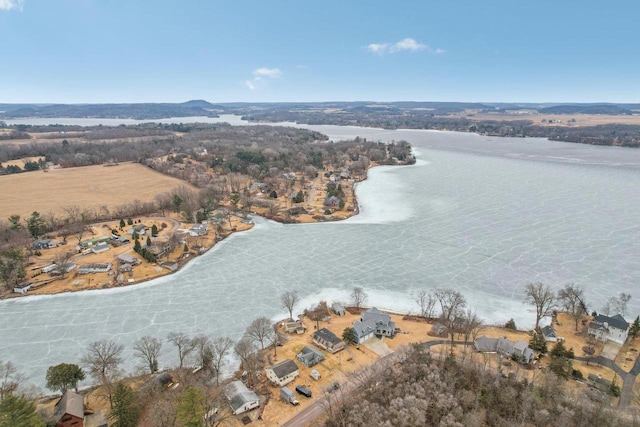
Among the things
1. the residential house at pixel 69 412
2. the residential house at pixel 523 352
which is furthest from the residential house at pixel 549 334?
the residential house at pixel 69 412

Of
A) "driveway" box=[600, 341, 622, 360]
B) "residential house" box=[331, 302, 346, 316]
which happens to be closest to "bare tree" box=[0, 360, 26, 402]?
"residential house" box=[331, 302, 346, 316]

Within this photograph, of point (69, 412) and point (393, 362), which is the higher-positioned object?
point (69, 412)

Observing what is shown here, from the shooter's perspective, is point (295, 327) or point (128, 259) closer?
point (295, 327)

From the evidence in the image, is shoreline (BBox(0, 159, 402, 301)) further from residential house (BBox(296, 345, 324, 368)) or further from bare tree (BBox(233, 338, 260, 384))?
residential house (BBox(296, 345, 324, 368))

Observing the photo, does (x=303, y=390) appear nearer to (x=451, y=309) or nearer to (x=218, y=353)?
(x=218, y=353)

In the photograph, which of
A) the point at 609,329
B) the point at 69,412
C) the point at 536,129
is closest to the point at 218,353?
the point at 69,412

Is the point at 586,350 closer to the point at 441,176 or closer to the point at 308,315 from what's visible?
the point at 308,315

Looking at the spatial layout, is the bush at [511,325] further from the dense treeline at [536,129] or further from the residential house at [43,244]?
the dense treeline at [536,129]
